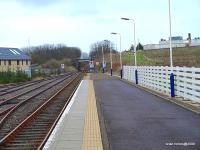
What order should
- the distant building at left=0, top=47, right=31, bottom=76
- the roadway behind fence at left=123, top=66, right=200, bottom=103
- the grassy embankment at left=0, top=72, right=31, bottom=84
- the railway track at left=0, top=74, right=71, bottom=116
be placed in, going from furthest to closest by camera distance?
the distant building at left=0, top=47, right=31, bottom=76
the grassy embankment at left=0, top=72, right=31, bottom=84
the railway track at left=0, top=74, right=71, bottom=116
the roadway behind fence at left=123, top=66, right=200, bottom=103

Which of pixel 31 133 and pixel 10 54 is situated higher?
pixel 10 54

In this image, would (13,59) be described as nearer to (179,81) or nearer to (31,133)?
(179,81)

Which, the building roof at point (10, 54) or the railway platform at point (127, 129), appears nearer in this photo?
the railway platform at point (127, 129)

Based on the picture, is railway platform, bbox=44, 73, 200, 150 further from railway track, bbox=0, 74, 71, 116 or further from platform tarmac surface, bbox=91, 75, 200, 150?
railway track, bbox=0, 74, 71, 116

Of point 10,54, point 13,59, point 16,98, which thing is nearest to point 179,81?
point 16,98

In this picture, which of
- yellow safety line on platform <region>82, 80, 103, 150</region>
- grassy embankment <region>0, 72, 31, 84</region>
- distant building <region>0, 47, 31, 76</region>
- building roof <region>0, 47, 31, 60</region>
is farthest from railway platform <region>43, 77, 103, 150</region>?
building roof <region>0, 47, 31, 60</region>

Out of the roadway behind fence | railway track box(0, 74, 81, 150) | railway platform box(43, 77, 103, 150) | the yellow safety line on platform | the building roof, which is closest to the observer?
the yellow safety line on platform

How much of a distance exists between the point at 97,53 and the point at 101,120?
154 meters

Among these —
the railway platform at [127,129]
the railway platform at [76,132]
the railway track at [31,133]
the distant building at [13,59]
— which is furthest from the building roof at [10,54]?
the railway platform at [76,132]

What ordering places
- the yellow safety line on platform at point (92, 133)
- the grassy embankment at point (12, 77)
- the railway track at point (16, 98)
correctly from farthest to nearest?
the grassy embankment at point (12, 77)
the railway track at point (16, 98)
the yellow safety line on platform at point (92, 133)

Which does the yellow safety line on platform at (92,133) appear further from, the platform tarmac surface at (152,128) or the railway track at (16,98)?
the railway track at (16,98)

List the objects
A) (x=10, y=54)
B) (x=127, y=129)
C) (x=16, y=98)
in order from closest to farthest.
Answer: (x=127, y=129)
(x=16, y=98)
(x=10, y=54)

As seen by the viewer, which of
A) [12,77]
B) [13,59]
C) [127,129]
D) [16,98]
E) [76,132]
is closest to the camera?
[76,132]

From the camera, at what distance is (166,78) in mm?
26078
